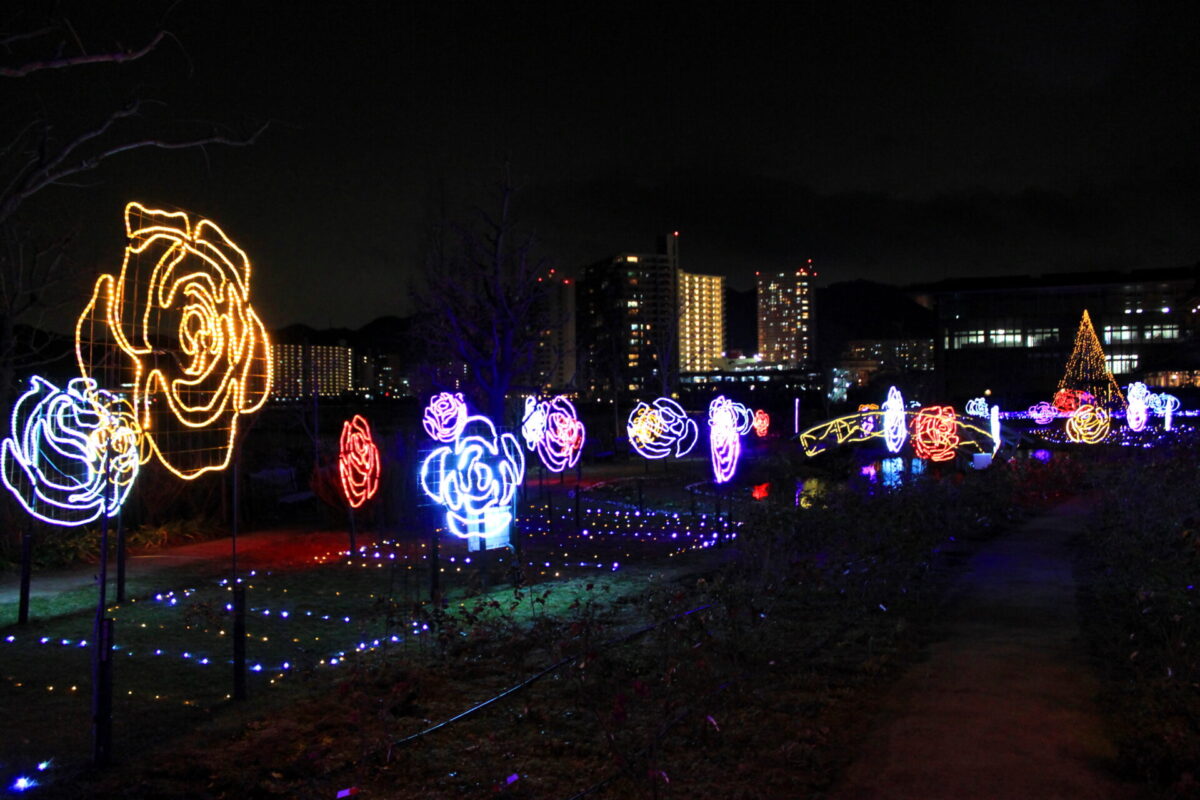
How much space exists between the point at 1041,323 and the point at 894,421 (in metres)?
67.1

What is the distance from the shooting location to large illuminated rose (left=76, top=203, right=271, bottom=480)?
7930 millimetres

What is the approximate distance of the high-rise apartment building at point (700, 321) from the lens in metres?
143

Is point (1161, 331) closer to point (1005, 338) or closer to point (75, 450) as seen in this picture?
point (1005, 338)

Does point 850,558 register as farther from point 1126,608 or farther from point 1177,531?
point 1177,531

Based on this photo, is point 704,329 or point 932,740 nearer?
point 932,740

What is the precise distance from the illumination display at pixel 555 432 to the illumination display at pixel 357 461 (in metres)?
9.76

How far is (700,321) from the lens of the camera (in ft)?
484

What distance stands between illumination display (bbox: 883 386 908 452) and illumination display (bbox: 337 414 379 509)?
47.0ft

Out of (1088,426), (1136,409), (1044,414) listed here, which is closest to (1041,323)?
(1044,414)

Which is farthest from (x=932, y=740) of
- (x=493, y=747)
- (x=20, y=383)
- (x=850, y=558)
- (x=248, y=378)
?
(x=20, y=383)

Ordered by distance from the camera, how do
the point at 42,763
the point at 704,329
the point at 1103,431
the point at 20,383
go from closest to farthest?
the point at 42,763 → the point at 20,383 → the point at 1103,431 → the point at 704,329

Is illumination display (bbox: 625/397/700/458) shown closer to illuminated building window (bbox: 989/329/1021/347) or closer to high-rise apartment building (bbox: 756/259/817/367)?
illuminated building window (bbox: 989/329/1021/347)

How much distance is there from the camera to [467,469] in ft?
41.2

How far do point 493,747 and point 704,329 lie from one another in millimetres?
144336
